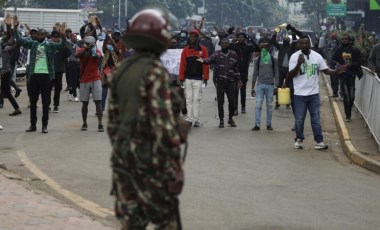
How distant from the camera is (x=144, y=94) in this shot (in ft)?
18.9

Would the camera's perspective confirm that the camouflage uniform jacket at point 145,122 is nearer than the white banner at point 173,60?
Yes

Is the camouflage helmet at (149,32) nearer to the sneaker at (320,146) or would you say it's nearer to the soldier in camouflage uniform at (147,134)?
the soldier in camouflage uniform at (147,134)

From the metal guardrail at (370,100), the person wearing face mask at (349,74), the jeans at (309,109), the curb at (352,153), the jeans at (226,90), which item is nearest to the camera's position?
the curb at (352,153)

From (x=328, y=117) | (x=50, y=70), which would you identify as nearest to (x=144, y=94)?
(x=50, y=70)

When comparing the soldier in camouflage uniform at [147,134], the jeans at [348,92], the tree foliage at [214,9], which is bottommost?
the tree foliage at [214,9]

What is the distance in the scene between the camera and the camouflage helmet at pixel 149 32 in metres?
5.86

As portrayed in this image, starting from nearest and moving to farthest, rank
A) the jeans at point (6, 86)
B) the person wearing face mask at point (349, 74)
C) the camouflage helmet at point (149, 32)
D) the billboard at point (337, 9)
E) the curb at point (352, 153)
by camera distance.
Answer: the camouflage helmet at point (149, 32)
the curb at point (352, 153)
the person wearing face mask at point (349, 74)
the jeans at point (6, 86)
the billboard at point (337, 9)

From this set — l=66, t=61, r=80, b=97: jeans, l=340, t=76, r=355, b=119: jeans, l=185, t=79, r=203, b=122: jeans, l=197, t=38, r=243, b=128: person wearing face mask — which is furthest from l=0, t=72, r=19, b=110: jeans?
l=340, t=76, r=355, b=119: jeans

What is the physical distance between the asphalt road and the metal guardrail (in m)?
0.70

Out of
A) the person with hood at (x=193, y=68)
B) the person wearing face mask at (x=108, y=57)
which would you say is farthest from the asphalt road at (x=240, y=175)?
the person wearing face mask at (x=108, y=57)

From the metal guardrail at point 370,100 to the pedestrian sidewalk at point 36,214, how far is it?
696cm

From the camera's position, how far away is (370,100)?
18.2 meters

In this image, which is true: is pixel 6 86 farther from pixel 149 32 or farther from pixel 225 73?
pixel 149 32

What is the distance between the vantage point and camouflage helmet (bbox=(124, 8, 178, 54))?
5859mm
